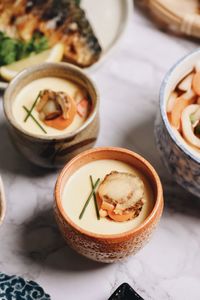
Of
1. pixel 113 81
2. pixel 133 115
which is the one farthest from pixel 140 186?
pixel 113 81

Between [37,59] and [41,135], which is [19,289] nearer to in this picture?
[41,135]

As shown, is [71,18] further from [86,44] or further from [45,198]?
[45,198]

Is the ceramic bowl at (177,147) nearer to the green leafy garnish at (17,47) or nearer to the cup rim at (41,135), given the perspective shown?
the cup rim at (41,135)

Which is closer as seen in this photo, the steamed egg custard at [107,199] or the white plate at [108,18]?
the steamed egg custard at [107,199]

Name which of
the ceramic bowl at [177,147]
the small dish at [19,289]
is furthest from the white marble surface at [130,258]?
the ceramic bowl at [177,147]

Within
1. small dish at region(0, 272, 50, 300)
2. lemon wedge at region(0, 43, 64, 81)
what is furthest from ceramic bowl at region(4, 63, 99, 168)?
small dish at region(0, 272, 50, 300)
